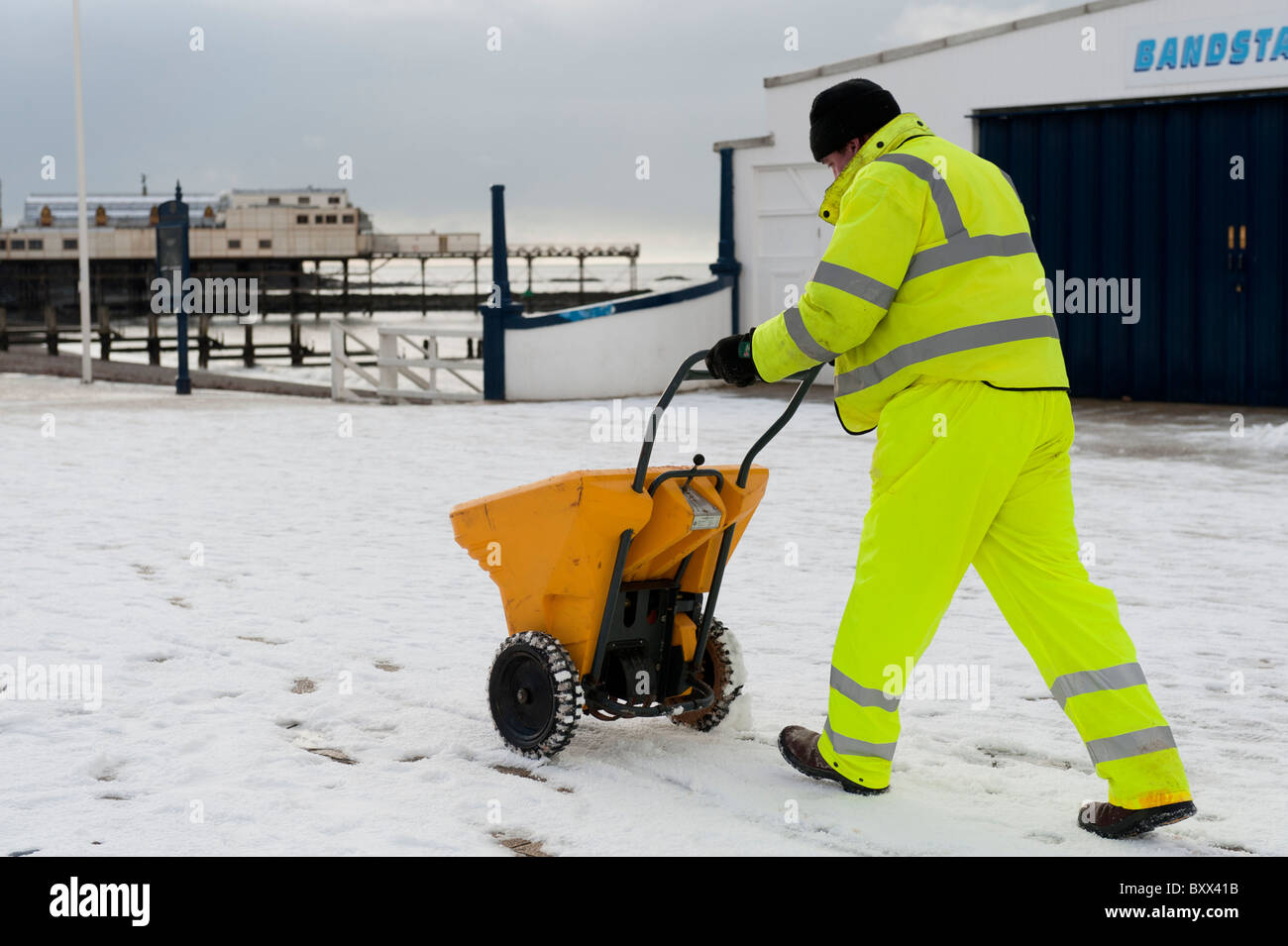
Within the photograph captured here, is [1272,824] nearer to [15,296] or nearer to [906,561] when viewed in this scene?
[906,561]

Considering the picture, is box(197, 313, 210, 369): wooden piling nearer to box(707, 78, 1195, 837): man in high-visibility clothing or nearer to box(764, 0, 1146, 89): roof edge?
box(764, 0, 1146, 89): roof edge

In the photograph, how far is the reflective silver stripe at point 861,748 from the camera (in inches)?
131

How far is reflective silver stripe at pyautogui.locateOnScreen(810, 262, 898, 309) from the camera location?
3.13 meters

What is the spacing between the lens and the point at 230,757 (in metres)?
3.67

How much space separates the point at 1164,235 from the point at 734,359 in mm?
12990

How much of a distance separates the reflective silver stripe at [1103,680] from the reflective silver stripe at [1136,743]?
0.36 feet

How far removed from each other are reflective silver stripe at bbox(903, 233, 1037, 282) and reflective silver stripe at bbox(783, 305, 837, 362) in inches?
10.1

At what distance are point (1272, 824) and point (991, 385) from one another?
1.24 m

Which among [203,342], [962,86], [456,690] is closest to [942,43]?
[962,86]

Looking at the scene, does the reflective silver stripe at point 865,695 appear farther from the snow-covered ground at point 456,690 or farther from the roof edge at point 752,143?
the roof edge at point 752,143

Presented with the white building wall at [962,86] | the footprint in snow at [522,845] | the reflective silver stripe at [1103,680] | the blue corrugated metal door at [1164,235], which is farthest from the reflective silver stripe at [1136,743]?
the blue corrugated metal door at [1164,235]
